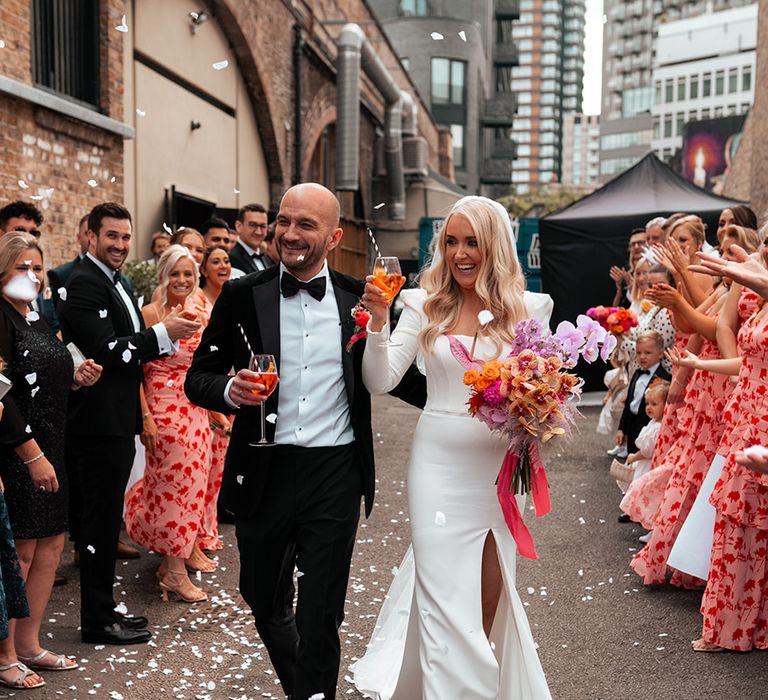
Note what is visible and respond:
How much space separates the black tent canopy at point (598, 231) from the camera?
15867mm

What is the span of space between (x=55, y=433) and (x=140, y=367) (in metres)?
0.78

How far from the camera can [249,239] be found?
9.27 metres

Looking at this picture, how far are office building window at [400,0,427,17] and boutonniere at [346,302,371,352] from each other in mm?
62016

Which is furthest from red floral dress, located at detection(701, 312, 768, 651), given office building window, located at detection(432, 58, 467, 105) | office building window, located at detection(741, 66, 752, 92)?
office building window, located at detection(741, 66, 752, 92)

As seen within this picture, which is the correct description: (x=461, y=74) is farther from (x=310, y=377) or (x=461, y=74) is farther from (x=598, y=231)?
(x=310, y=377)

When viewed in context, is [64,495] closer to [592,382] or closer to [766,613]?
[766,613]

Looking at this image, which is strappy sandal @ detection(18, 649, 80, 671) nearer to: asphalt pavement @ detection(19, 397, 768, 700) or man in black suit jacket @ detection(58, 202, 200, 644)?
asphalt pavement @ detection(19, 397, 768, 700)

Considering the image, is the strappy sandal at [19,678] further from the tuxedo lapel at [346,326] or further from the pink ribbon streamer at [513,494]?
the pink ribbon streamer at [513,494]

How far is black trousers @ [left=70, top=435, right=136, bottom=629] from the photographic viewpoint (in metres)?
5.36

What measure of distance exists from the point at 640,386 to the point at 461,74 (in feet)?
194

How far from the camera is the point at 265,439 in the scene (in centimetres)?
387

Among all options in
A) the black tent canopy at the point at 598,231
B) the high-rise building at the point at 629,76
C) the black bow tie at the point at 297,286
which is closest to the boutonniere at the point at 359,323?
the black bow tie at the point at 297,286

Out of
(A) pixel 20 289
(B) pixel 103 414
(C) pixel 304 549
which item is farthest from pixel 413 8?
(C) pixel 304 549

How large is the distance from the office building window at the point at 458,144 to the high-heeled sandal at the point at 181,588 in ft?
207
